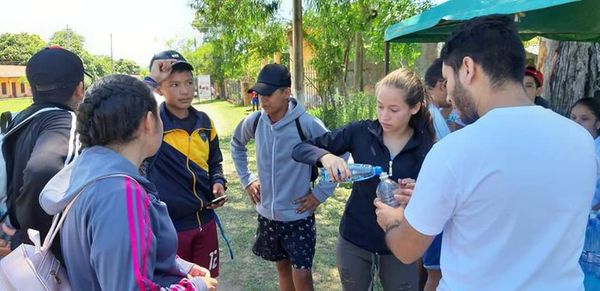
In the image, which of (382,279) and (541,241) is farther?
(382,279)

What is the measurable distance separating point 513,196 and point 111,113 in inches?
52.2

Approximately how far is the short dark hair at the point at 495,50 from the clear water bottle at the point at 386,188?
1.03m

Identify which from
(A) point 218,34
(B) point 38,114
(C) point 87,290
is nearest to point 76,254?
(C) point 87,290

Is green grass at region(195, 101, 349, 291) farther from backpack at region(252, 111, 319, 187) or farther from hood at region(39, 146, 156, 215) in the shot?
hood at region(39, 146, 156, 215)

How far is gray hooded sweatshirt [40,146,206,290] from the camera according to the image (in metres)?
1.38

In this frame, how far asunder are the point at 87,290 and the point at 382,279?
174 centimetres

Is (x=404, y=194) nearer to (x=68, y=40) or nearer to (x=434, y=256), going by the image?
(x=434, y=256)

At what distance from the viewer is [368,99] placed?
10305mm

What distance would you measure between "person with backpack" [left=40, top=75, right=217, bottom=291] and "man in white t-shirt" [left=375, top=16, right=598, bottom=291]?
2.82ft

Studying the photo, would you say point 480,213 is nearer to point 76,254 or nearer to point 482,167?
point 482,167

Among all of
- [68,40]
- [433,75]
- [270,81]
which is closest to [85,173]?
[270,81]

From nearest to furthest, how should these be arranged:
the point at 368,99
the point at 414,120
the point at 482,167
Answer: the point at 482,167, the point at 414,120, the point at 368,99

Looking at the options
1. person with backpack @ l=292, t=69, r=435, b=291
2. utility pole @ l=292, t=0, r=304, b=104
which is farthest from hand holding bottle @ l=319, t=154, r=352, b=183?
utility pole @ l=292, t=0, r=304, b=104

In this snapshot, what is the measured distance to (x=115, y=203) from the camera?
1407 millimetres
